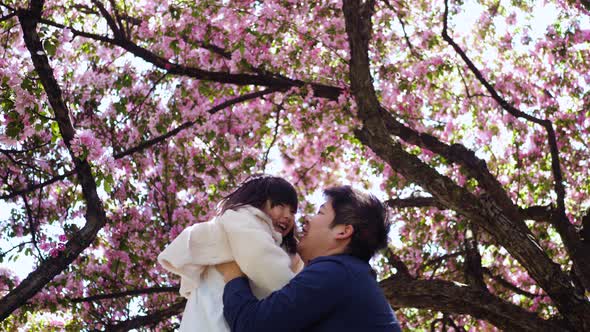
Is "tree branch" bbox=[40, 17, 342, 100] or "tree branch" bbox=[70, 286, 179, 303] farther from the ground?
"tree branch" bbox=[40, 17, 342, 100]

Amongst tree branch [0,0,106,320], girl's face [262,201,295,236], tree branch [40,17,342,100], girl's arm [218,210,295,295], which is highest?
tree branch [40,17,342,100]

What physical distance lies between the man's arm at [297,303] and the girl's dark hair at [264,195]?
466mm

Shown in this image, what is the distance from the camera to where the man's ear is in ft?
8.52

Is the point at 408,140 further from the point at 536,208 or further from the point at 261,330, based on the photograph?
the point at 261,330

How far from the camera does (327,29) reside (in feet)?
26.2

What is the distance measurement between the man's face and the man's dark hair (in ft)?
0.08

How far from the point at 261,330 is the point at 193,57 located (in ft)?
19.1

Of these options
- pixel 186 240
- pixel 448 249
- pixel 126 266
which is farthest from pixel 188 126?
pixel 186 240

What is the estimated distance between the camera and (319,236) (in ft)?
8.68

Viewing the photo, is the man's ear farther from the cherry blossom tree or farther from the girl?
the cherry blossom tree

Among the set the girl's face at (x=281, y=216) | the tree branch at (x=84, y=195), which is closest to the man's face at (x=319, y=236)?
the girl's face at (x=281, y=216)

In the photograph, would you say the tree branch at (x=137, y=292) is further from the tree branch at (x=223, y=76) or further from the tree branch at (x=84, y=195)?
the tree branch at (x=84, y=195)

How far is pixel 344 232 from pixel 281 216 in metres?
0.29

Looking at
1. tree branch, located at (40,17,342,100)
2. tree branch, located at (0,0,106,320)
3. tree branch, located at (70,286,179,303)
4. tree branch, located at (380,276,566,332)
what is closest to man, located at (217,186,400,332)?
tree branch, located at (0,0,106,320)
